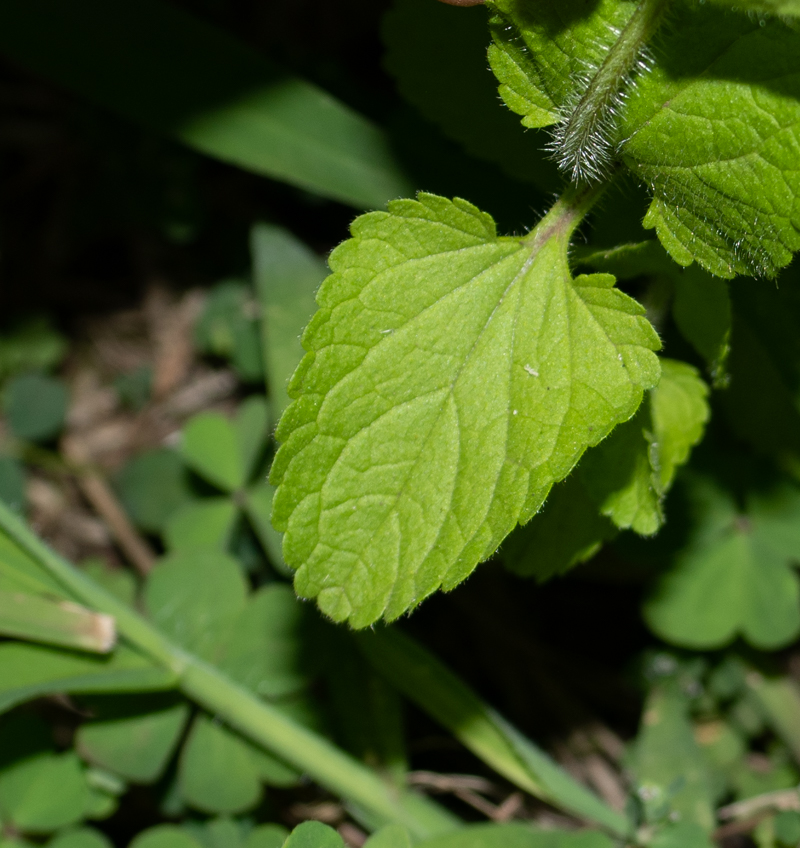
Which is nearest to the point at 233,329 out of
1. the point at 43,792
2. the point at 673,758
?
the point at 43,792

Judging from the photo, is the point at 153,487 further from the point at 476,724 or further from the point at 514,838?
the point at 514,838

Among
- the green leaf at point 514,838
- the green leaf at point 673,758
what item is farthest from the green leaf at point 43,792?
the green leaf at point 673,758

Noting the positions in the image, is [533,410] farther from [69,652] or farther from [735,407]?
[69,652]

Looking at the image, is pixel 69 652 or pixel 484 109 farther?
pixel 69 652

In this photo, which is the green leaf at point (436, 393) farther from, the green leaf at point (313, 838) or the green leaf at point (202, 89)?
the green leaf at point (202, 89)

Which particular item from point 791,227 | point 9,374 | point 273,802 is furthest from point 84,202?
point 791,227
